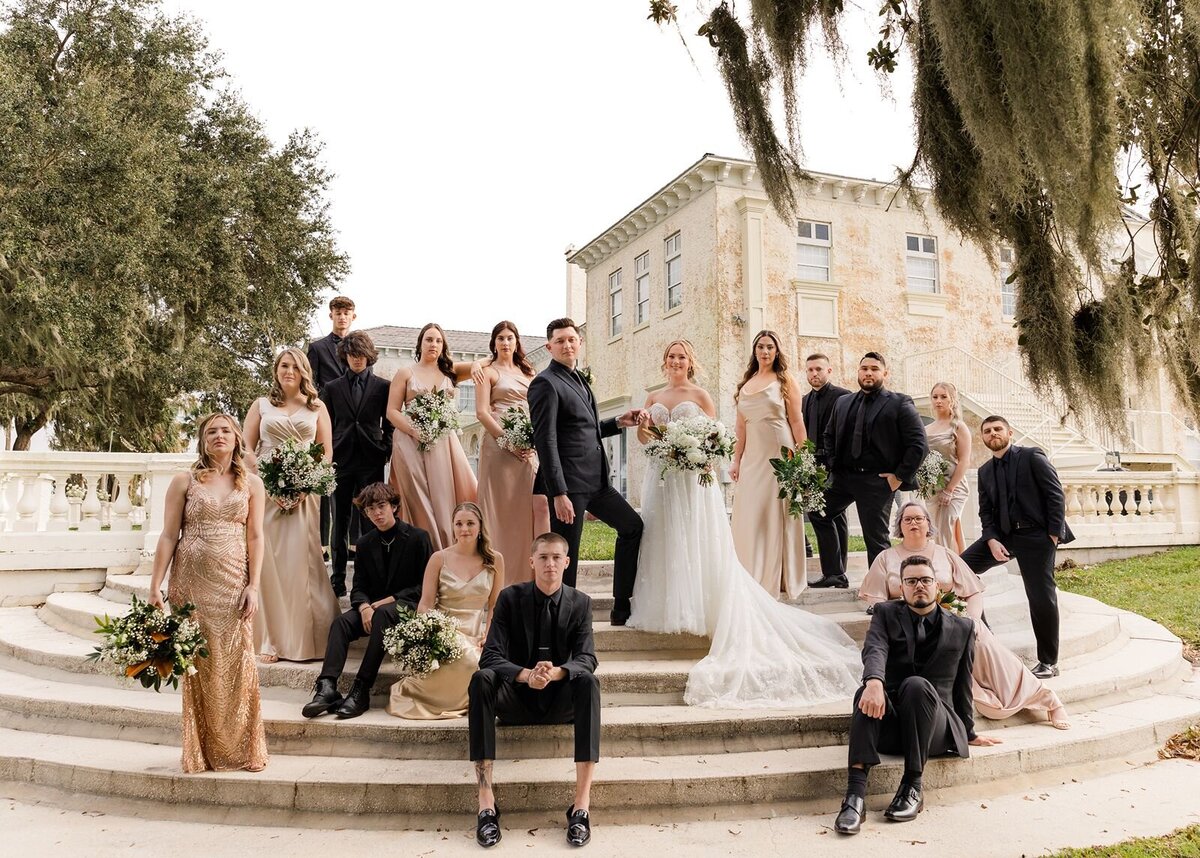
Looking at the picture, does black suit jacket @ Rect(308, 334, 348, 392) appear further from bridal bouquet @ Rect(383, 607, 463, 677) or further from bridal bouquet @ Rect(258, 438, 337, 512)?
bridal bouquet @ Rect(383, 607, 463, 677)

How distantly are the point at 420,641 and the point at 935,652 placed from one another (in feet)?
9.10

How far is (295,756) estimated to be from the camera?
454 centimetres

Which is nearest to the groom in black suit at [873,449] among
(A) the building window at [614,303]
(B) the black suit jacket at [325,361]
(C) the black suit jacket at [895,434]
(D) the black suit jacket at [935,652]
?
(C) the black suit jacket at [895,434]

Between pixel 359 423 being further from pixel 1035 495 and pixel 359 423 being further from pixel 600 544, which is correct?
pixel 1035 495

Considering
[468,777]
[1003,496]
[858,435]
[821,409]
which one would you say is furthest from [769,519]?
[468,777]

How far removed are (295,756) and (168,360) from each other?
12.0 meters

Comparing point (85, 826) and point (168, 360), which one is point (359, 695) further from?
point (168, 360)

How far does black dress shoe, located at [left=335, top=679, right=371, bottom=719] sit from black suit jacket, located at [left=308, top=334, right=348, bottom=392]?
2749 mm

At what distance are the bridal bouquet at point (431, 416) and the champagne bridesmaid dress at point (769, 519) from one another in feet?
7.51

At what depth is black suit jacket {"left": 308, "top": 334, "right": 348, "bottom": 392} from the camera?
22.0 feet

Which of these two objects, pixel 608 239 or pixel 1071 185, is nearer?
pixel 1071 185

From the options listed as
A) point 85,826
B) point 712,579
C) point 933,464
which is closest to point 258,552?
point 85,826

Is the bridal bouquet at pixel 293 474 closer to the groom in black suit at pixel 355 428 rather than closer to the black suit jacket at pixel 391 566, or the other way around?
the black suit jacket at pixel 391 566

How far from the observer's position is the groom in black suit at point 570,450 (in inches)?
201
